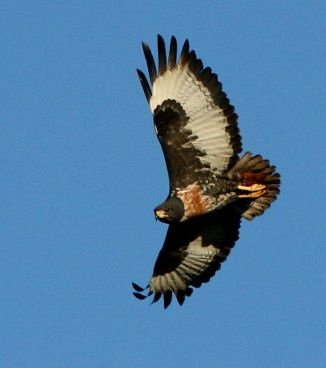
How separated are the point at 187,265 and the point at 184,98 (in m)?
2.39

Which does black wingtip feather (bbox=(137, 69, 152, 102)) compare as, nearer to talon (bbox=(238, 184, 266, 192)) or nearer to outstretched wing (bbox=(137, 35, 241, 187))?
outstretched wing (bbox=(137, 35, 241, 187))

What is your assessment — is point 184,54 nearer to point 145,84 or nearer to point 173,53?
point 173,53

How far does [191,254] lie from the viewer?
18.0 meters

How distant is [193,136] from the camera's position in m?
16.8

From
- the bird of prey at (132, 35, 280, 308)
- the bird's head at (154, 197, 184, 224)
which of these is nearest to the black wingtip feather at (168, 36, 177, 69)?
the bird of prey at (132, 35, 280, 308)

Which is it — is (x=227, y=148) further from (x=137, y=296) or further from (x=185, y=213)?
(x=137, y=296)

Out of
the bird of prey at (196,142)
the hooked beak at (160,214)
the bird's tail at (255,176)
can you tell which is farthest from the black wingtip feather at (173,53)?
the hooked beak at (160,214)

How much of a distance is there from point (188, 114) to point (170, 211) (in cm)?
120

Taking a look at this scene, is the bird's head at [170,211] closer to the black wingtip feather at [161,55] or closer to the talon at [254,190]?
the talon at [254,190]

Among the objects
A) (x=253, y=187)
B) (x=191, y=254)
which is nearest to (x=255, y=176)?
(x=253, y=187)

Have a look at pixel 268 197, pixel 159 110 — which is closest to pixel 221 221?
pixel 268 197

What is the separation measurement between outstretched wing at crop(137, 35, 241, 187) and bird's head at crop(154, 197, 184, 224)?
255mm

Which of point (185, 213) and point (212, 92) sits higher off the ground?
point (212, 92)

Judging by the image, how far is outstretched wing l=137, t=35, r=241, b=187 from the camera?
55.0 ft
